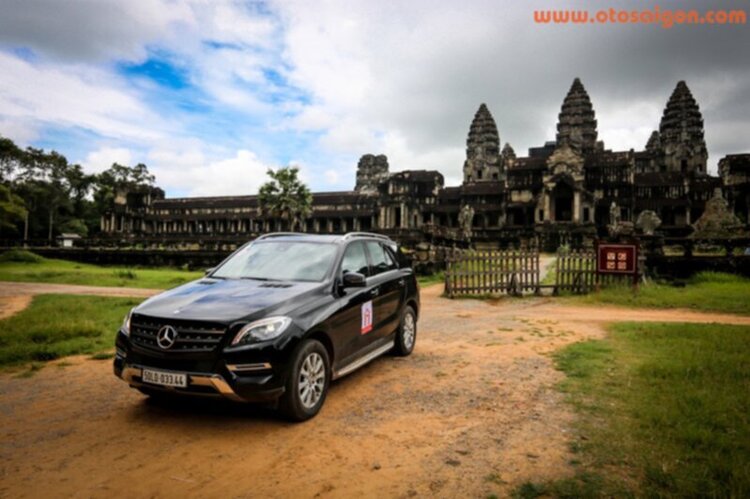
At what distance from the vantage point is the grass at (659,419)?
2957mm

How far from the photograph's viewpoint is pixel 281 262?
5.38 m

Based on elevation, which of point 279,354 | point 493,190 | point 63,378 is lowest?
point 63,378

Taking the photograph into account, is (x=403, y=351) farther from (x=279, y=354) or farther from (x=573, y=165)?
(x=573, y=165)

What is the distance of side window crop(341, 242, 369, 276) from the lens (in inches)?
211

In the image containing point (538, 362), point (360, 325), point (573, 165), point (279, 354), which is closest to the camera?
point (279, 354)

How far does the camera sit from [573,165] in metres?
45.1

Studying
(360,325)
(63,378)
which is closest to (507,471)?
(360,325)

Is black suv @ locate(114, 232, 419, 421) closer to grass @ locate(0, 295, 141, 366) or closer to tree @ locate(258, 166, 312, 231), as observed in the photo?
grass @ locate(0, 295, 141, 366)

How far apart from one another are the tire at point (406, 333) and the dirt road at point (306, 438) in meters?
0.44

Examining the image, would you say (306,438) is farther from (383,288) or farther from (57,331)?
(57,331)

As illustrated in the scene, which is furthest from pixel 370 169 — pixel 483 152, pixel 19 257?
pixel 19 257

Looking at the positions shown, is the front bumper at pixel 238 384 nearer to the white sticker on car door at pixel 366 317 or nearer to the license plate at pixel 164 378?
the license plate at pixel 164 378

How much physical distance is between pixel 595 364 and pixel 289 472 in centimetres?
457

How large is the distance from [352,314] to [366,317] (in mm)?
394
